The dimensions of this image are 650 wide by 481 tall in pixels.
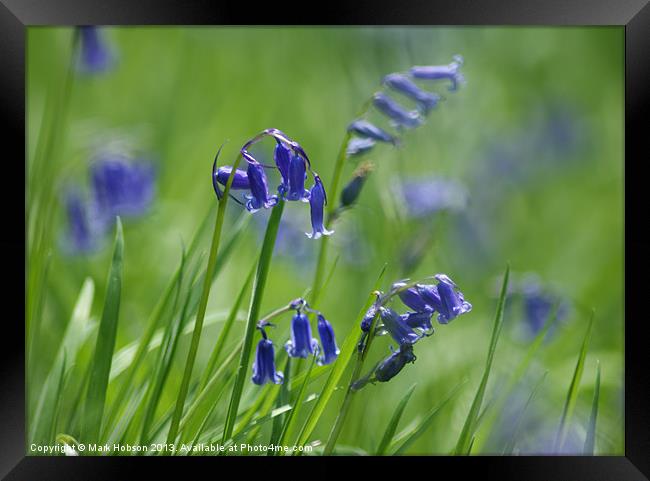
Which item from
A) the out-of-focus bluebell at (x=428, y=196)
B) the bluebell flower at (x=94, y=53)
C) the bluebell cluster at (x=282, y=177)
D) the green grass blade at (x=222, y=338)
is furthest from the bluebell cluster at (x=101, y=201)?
the bluebell cluster at (x=282, y=177)

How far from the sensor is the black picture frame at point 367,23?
301cm

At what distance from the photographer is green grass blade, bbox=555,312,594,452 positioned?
3.01 metres

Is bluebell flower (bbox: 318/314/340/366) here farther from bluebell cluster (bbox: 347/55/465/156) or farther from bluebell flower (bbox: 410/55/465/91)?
bluebell flower (bbox: 410/55/465/91)

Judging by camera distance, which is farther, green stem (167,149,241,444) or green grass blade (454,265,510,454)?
green grass blade (454,265,510,454)

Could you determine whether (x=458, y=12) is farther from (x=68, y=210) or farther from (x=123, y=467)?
(x=68, y=210)

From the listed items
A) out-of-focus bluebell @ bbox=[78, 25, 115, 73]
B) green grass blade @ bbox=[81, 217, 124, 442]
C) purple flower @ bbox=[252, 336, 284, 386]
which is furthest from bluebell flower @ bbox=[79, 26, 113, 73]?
purple flower @ bbox=[252, 336, 284, 386]

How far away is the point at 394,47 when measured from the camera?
6.74 metres

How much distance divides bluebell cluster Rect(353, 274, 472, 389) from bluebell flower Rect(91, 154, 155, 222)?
244 centimetres

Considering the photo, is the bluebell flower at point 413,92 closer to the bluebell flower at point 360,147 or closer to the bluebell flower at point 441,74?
the bluebell flower at point 441,74

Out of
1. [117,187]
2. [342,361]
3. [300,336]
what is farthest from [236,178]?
[117,187]

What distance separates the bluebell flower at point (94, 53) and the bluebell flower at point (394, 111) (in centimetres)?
221

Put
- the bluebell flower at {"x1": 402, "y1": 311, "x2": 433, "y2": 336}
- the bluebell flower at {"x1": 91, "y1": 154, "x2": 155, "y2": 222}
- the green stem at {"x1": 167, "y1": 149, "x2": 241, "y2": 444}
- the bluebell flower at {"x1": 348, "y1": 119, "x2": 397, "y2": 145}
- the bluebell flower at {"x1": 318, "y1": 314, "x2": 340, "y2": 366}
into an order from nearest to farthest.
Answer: the green stem at {"x1": 167, "y1": 149, "x2": 241, "y2": 444}
the bluebell flower at {"x1": 402, "y1": 311, "x2": 433, "y2": 336}
the bluebell flower at {"x1": 318, "y1": 314, "x2": 340, "y2": 366}
the bluebell flower at {"x1": 348, "y1": 119, "x2": 397, "y2": 145}
the bluebell flower at {"x1": 91, "y1": 154, "x2": 155, "y2": 222}

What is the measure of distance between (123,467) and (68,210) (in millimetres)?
2163

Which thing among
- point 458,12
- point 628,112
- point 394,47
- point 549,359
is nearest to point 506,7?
point 458,12
